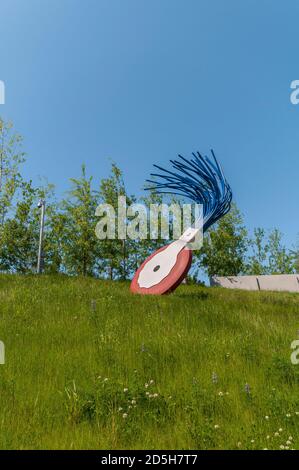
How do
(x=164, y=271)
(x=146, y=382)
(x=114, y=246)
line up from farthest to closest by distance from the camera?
(x=114, y=246), (x=164, y=271), (x=146, y=382)

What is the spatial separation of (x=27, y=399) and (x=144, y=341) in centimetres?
232

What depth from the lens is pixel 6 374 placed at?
504 cm

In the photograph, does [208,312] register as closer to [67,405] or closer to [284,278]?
[67,405]

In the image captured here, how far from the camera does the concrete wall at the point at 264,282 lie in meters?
33.1

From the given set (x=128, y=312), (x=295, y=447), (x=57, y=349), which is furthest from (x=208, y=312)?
(x=295, y=447)

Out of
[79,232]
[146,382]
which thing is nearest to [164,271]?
[146,382]

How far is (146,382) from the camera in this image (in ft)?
15.6

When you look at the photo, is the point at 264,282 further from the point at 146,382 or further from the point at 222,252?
the point at 146,382

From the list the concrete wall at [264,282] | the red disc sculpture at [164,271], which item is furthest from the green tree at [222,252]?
the red disc sculpture at [164,271]

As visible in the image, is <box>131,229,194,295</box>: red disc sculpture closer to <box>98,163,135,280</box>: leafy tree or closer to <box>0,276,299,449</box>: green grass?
<box>0,276,299,449</box>: green grass

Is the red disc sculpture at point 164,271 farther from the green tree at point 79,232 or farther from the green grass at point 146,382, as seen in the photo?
the green tree at point 79,232

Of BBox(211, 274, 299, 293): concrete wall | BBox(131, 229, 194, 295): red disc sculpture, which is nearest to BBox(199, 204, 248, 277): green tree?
BBox(211, 274, 299, 293): concrete wall

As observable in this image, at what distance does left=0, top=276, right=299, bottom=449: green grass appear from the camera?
355cm

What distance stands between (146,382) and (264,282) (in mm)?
31013
